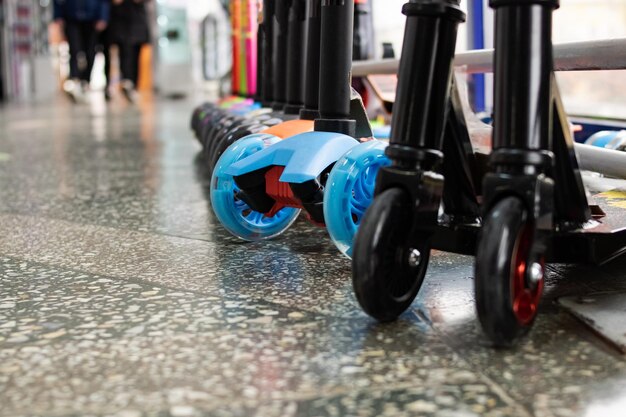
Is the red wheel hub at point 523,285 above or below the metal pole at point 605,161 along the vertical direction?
below

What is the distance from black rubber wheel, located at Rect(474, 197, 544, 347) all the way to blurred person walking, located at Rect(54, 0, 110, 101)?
745 cm

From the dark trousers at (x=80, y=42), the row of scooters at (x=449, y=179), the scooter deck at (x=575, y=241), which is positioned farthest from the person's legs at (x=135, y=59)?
the scooter deck at (x=575, y=241)

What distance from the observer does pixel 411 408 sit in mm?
732

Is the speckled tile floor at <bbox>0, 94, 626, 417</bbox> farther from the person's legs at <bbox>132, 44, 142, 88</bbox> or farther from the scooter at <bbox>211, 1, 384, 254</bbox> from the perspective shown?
the person's legs at <bbox>132, 44, 142, 88</bbox>

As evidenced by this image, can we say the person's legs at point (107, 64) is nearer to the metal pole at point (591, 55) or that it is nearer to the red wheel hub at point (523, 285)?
the metal pole at point (591, 55)

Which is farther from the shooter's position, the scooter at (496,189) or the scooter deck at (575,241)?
the scooter deck at (575,241)

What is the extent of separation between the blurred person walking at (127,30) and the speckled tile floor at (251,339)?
22.9ft

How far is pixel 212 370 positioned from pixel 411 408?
22 centimetres

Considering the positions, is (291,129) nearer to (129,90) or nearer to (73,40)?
(73,40)

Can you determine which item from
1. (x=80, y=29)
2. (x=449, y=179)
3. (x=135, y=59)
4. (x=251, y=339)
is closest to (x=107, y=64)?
(x=135, y=59)

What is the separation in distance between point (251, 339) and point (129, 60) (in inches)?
316

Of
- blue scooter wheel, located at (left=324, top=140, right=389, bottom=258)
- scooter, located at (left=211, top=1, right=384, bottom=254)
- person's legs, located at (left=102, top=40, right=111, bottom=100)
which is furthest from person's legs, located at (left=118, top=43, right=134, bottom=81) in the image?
blue scooter wheel, located at (left=324, top=140, right=389, bottom=258)

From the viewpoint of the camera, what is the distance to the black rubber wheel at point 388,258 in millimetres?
861

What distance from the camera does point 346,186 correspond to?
1.10m
